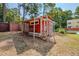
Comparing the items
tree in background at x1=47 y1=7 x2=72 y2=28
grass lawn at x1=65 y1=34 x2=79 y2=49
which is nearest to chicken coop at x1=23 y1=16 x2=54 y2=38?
tree in background at x1=47 y1=7 x2=72 y2=28

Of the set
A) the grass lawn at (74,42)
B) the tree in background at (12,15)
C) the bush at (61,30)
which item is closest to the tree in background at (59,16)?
the bush at (61,30)

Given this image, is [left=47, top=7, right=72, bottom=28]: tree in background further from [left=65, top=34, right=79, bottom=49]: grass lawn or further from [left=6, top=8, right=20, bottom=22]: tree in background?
[left=6, top=8, right=20, bottom=22]: tree in background

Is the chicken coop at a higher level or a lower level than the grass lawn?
higher

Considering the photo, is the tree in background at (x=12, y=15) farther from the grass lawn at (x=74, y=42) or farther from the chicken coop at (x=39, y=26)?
the grass lawn at (x=74, y=42)

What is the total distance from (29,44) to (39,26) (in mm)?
242

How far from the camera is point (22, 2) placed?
2711 millimetres

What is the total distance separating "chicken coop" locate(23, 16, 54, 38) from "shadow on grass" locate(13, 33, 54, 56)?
7 cm

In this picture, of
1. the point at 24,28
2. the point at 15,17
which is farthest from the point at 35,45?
the point at 15,17

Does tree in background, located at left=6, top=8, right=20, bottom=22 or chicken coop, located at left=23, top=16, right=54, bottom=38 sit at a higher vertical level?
tree in background, located at left=6, top=8, right=20, bottom=22

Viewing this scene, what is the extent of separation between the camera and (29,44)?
2746 mm

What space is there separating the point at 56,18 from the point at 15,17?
1.59 ft

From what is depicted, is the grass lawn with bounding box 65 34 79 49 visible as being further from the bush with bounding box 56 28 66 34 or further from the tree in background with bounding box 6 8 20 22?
the tree in background with bounding box 6 8 20 22

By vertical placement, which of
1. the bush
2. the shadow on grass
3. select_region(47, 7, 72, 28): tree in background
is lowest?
the shadow on grass

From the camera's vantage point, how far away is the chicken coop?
2742mm
